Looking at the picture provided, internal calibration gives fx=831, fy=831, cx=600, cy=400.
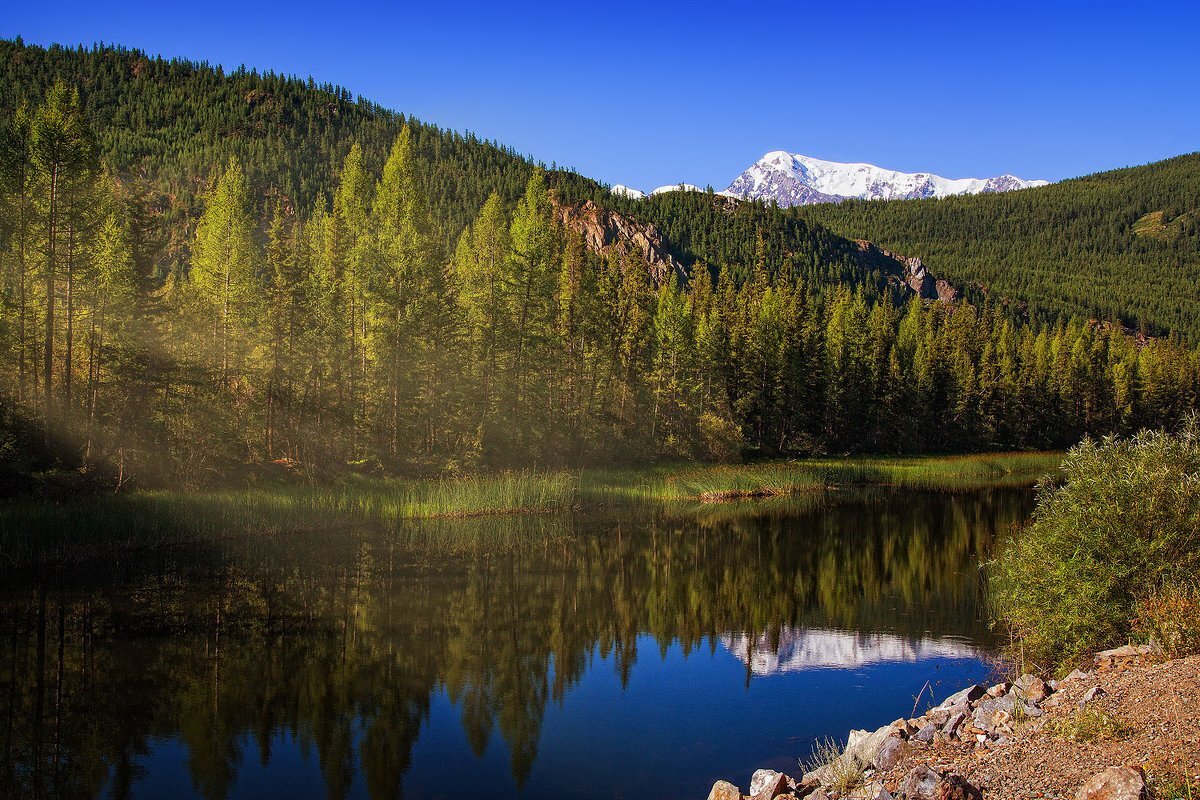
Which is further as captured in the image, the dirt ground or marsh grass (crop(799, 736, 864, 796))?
marsh grass (crop(799, 736, 864, 796))

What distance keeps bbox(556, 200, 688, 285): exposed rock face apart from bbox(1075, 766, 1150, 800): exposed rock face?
491ft

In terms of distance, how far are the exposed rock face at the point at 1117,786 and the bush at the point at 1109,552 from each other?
703cm

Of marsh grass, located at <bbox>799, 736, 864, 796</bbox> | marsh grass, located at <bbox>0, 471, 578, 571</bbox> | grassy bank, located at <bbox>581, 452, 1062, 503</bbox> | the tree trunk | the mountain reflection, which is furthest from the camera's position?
grassy bank, located at <bbox>581, 452, 1062, 503</bbox>

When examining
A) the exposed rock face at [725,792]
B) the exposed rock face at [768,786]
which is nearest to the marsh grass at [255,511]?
the exposed rock face at [725,792]

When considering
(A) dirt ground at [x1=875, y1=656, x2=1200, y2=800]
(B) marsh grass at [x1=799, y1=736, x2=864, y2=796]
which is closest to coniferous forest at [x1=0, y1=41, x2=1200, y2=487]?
(B) marsh grass at [x1=799, y1=736, x2=864, y2=796]

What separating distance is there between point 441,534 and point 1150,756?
2614 cm

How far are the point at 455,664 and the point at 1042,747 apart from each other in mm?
11304

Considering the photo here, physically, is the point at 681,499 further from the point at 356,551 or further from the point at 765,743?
the point at 765,743

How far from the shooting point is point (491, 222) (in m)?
53.4

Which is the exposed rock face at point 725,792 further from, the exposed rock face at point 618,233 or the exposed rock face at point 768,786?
the exposed rock face at point 618,233

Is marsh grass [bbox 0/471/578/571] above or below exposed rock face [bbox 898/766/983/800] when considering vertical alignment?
below

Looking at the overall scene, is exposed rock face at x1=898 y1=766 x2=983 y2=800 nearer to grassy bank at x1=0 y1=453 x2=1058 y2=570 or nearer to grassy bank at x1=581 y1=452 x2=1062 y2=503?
grassy bank at x1=0 y1=453 x2=1058 y2=570

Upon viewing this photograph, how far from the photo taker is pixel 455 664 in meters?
17.2

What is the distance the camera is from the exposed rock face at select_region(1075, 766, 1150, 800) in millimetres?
7180
